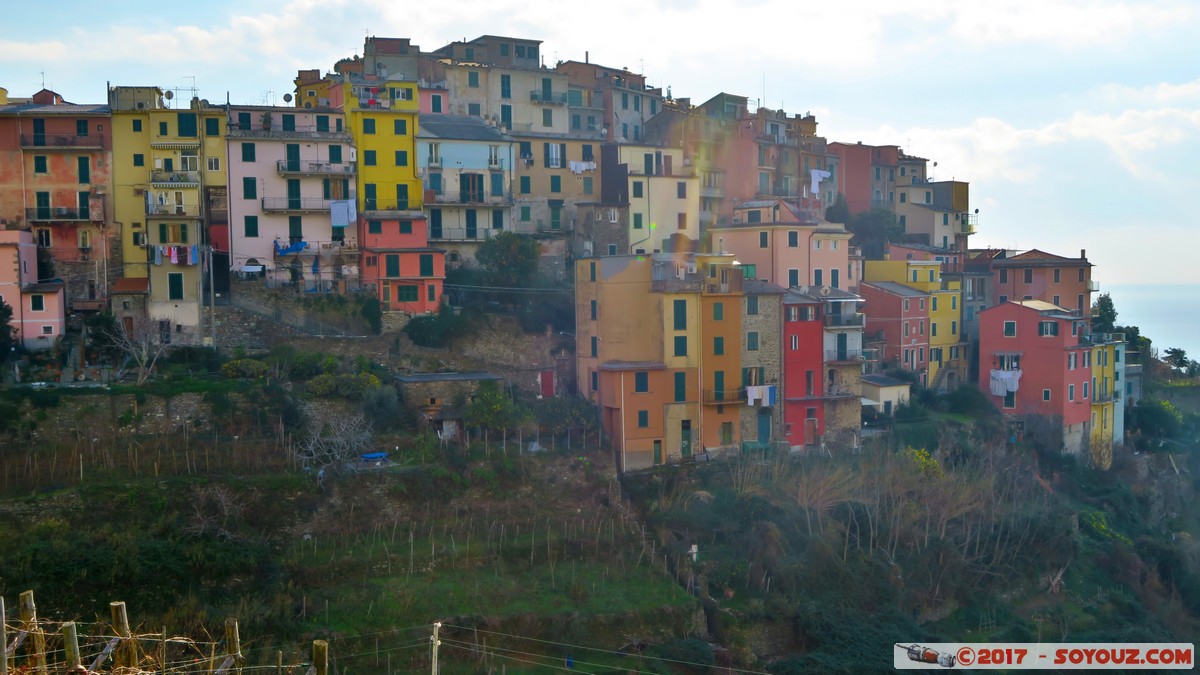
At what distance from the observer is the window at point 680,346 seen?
40.1 m

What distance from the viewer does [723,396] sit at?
4056cm

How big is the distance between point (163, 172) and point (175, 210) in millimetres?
2039

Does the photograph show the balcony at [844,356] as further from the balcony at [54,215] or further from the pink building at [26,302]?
the balcony at [54,215]

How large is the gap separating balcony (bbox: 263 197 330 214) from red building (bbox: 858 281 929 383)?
22208 mm

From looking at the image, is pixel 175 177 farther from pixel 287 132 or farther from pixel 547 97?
pixel 547 97

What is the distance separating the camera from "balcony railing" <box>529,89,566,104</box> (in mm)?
54875

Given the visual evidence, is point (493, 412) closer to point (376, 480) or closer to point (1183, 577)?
point (376, 480)

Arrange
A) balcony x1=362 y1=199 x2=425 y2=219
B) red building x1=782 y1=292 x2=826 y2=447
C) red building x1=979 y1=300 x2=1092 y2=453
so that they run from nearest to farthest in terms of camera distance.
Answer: red building x1=782 y1=292 x2=826 y2=447 < balcony x1=362 y1=199 x2=425 y2=219 < red building x1=979 y1=300 x2=1092 y2=453

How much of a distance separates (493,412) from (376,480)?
14.6 ft

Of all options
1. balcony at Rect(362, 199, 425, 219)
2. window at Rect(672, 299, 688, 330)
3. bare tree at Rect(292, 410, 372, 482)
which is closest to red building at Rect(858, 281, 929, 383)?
window at Rect(672, 299, 688, 330)

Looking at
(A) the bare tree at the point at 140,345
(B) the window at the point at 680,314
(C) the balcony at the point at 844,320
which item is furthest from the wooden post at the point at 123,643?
(C) the balcony at the point at 844,320

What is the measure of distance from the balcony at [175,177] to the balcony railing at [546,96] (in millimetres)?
16879

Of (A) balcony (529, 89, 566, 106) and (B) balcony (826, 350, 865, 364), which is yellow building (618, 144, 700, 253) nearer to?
(A) balcony (529, 89, 566, 106)

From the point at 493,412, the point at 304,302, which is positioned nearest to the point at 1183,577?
the point at 493,412
